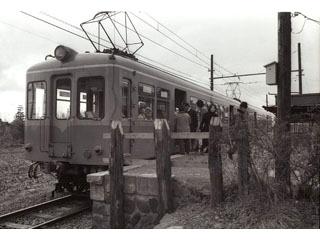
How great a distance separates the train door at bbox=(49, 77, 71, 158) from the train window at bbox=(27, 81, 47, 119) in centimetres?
33

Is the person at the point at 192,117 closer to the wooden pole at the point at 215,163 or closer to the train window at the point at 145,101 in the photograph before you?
the train window at the point at 145,101

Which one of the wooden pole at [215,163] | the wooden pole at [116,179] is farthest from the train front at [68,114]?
the wooden pole at [215,163]

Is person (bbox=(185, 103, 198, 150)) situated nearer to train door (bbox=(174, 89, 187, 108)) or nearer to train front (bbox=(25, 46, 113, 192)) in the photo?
train door (bbox=(174, 89, 187, 108))

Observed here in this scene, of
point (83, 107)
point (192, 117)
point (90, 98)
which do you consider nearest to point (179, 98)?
point (192, 117)

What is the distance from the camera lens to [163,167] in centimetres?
649

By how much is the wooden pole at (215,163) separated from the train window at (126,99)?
3.55 meters

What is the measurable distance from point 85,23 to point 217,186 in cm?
611

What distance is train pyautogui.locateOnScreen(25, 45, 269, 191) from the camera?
9.10m

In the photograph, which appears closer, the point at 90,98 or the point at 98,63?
the point at 98,63

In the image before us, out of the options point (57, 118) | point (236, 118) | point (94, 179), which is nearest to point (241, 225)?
point (236, 118)

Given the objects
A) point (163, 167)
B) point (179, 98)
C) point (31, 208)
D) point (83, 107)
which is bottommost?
point (31, 208)

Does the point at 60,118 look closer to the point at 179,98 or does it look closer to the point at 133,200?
the point at 133,200

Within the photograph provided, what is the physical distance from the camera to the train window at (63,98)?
31.9 feet

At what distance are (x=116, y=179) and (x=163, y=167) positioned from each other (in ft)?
3.31
